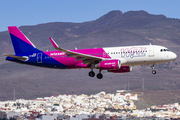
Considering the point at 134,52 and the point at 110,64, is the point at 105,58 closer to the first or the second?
the point at 110,64

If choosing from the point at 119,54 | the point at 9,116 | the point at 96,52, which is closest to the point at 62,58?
the point at 96,52

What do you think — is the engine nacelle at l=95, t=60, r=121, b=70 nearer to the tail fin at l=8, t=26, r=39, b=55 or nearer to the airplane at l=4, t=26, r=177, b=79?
the airplane at l=4, t=26, r=177, b=79

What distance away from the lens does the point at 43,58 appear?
69.4 meters

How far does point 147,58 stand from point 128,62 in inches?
130

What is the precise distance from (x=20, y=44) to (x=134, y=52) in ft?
76.7

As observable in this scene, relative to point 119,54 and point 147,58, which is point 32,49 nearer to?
point 119,54

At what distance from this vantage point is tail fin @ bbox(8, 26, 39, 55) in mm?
72500

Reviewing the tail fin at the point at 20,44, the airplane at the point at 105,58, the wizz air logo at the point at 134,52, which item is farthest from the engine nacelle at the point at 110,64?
the tail fin at the point at 20,44

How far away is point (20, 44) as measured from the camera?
73.1 metres

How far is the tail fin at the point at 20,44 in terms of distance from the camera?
238 ft

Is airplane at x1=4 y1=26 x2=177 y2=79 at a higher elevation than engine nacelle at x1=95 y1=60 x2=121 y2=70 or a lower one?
higher

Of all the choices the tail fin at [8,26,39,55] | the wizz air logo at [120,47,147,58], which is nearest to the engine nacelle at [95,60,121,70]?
the wizz air logo at [120,47,147,58]

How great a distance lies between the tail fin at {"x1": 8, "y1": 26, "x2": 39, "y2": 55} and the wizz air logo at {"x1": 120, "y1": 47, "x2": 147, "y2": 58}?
59.6 feet

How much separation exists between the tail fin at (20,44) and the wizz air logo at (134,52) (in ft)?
59.6
